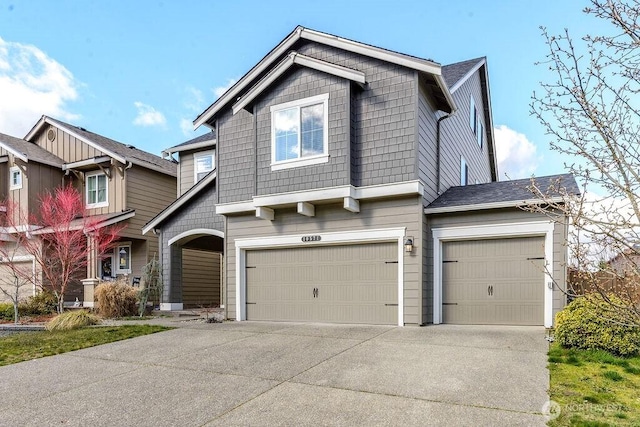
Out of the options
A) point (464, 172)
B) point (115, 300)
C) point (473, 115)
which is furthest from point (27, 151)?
point (473, 115)

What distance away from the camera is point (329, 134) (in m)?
10.3

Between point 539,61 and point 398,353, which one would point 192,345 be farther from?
point 539,61

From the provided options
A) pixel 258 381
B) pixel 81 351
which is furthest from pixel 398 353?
pixel 81 351

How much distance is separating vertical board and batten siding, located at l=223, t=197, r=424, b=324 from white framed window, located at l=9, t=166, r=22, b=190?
442 inches

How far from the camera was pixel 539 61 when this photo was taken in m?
3.66

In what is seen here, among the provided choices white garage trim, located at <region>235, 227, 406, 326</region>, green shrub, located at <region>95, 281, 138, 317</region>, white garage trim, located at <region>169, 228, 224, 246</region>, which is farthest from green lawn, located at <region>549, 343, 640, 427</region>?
green shrub, located at <region>95, 281, 138, 317</region>

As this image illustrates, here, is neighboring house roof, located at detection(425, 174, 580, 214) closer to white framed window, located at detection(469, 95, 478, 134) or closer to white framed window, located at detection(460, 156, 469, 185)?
white framed window, located at detection(460, 156, 469, 185)

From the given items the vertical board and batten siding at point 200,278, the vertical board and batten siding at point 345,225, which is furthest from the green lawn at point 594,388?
the vertical board and batten siding at point 200,278

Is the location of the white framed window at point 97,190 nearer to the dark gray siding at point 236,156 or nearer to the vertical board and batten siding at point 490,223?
the dark gray siding at point 236,156

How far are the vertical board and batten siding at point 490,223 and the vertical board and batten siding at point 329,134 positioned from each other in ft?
8.07

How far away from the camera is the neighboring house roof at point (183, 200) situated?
13.6 meters

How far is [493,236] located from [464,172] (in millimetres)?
5356

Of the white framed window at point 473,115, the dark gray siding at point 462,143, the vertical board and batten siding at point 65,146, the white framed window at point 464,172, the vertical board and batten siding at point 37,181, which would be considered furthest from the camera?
the vertical board and batten siding at point 65,146

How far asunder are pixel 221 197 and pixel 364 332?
564 cm
